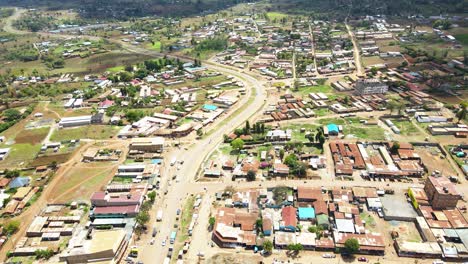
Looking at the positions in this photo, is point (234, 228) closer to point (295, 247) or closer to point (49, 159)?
point (295, 247)

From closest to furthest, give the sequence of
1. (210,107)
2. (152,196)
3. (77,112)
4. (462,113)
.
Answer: (152,196)
(462,113)
(210,107)
(77,112)

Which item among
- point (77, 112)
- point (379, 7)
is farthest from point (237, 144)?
point (379, 7)

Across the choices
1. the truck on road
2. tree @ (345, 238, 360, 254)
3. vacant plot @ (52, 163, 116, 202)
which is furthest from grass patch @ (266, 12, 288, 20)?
tree @ (345, 238, 360, 254)

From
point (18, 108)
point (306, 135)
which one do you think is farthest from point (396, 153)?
point (18, 108)

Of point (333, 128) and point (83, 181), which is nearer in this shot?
point (83, 181)

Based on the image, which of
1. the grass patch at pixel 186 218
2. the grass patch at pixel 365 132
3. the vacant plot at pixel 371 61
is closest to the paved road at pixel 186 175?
the grass patch at pixel 186 218

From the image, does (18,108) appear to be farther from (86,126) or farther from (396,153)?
(396,153)

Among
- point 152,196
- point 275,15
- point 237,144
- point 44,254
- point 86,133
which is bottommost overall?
point 44,254

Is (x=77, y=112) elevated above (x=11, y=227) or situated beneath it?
elevated above
